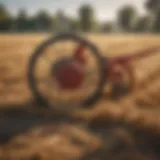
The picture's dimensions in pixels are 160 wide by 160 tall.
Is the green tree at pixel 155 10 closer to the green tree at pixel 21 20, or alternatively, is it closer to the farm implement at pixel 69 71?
the farm implement at pixel 69 71

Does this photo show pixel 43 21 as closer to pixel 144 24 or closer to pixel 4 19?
pixel 4 19

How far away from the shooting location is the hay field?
4.40 ft

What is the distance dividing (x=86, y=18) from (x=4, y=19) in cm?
35

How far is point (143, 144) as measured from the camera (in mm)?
1403

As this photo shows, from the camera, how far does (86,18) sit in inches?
62.7

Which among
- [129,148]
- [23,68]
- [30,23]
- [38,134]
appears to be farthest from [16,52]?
[129,148]

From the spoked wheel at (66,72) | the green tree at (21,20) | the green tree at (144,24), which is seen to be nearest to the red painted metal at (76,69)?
the spoked wheel at (66,72)

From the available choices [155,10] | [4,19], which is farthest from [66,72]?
[155,10]

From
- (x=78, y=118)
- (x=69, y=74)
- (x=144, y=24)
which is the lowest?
(x=78, y=118)

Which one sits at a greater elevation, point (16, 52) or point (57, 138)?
point (16, 52)

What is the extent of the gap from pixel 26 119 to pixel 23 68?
0.29 meters

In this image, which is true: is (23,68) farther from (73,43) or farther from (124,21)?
(124,21)

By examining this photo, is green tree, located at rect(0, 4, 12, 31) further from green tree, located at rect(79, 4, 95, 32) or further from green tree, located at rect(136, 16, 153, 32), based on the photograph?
green tree, located at rect(136, 16, 153, 32)

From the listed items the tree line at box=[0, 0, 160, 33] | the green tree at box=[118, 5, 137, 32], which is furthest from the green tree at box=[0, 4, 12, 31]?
the green tree at box=[118, 5, 137, 32]
